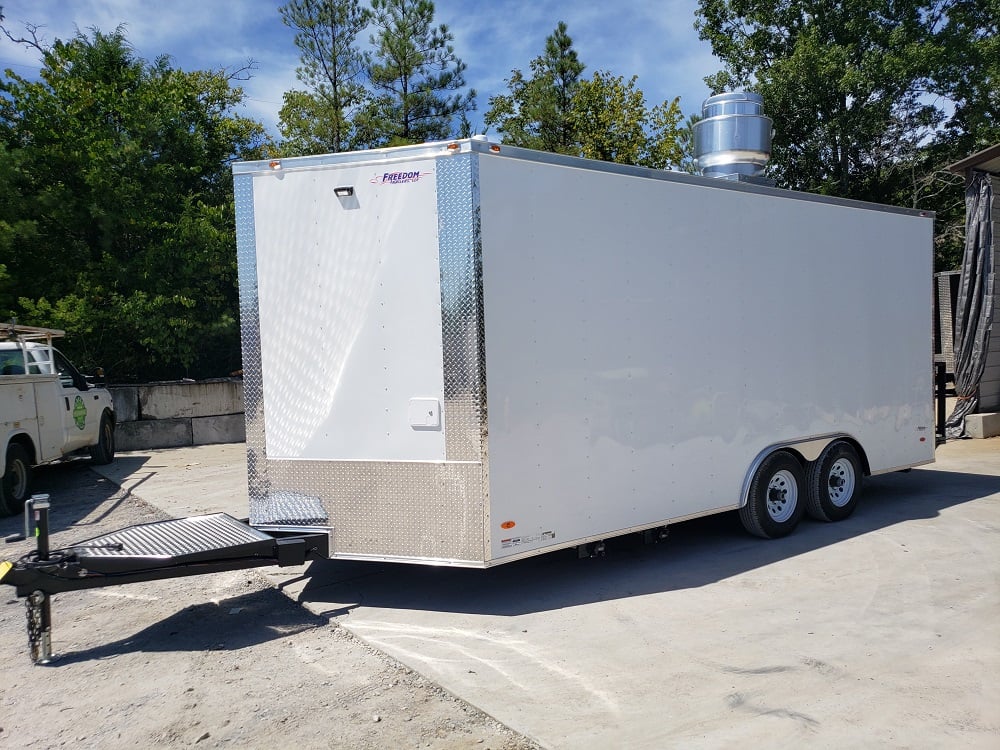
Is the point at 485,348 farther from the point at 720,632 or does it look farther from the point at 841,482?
the point at 841,482

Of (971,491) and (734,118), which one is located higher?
(734,118)

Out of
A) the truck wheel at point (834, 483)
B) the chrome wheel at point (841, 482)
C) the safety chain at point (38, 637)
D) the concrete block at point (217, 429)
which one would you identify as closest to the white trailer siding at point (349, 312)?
the safety chain at point (38, 637)

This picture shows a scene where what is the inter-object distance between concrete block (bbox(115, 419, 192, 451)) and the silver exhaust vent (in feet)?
34.9

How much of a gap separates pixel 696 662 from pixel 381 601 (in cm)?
229

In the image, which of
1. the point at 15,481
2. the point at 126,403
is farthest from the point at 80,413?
the point at 126,403

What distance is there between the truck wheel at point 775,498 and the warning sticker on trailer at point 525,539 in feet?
7.28

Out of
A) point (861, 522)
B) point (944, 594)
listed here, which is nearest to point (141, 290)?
point (861, 522)

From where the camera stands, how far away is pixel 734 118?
7961 millimetres

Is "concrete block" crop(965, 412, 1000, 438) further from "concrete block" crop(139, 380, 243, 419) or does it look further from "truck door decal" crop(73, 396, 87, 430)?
"truck door decal" crop(73, 396, 87, 430)

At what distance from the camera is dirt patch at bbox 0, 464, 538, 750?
3785 mm

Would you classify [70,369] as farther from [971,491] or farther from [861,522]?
[971,491]

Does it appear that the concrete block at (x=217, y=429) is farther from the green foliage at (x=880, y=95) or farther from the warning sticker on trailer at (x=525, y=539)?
the green foliage at (x=880, y=95)

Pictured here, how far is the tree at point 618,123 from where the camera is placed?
2244cm

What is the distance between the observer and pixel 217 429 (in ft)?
48.7
